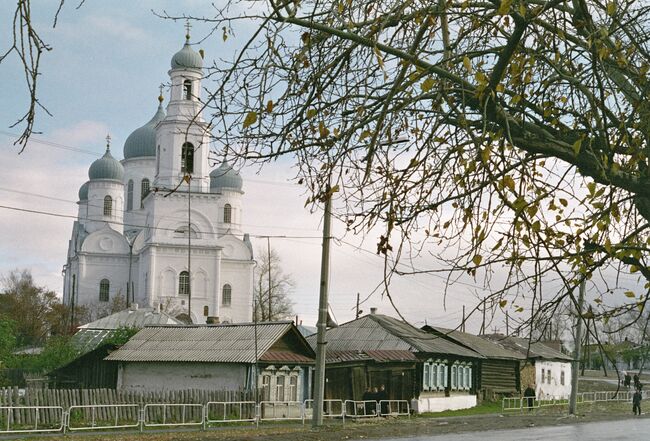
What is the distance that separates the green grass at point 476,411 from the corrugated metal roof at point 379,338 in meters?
2.69

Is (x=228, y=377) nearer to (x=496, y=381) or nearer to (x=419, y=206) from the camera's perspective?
(x=496, y=381)

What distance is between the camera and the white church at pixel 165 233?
8169 centimetres

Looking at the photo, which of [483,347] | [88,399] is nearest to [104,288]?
[483,347]

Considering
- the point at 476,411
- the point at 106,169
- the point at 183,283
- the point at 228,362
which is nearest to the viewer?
the point at 228,362

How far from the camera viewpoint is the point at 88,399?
91.8 ft

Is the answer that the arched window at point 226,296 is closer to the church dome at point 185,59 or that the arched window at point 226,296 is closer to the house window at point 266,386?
the church dome at point 185,59

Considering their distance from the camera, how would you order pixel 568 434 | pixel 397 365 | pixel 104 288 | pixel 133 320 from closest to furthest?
pixel 568 434 < pixel 397 365 < pixel 133 320 < pixel 104 288

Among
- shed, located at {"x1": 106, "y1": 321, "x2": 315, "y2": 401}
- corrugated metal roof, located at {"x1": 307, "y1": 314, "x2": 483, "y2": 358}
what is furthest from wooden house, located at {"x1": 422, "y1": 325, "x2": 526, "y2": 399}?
shed, located at {"x1": 106, "y1": 321, "x2": 315, "y2": 401}

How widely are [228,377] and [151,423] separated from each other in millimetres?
5382

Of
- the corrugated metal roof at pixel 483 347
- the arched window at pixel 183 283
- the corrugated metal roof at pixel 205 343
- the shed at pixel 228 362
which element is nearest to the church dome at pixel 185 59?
the arched window at pixel 183 283

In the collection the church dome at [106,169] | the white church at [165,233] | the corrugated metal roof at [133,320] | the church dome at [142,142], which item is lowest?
the corrugated metal roof at [133,320]

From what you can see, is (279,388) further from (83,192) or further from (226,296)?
(83,192)

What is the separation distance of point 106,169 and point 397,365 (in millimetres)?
65178

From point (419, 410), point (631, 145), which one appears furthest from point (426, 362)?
point (631, 145)
